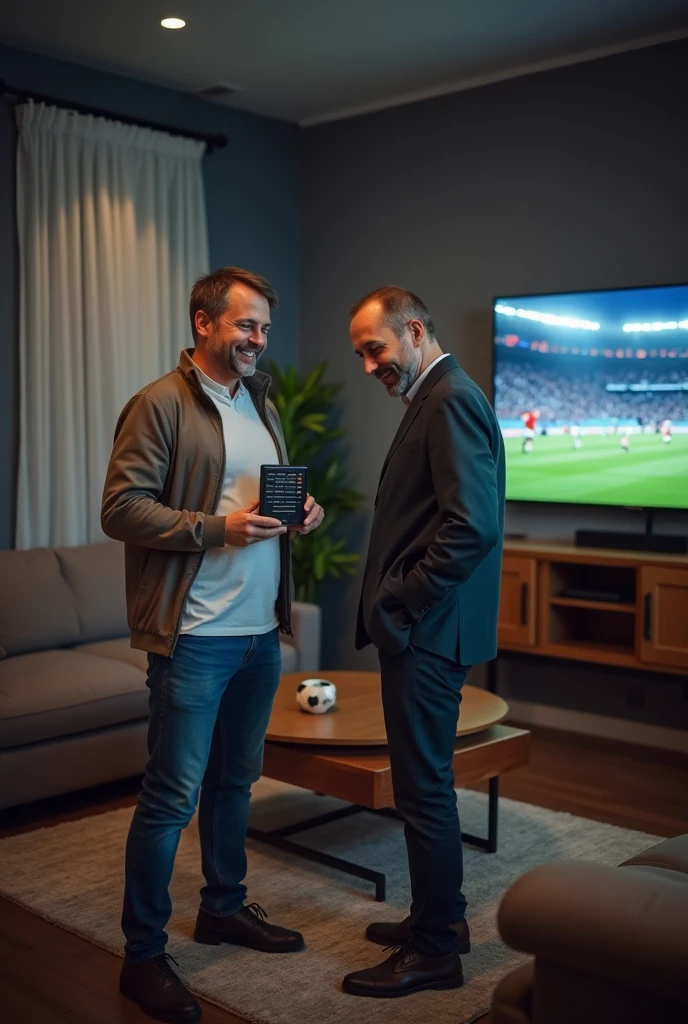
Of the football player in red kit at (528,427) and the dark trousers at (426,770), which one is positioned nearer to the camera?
the dark trousers at (426,770)

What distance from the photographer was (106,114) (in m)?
4.68

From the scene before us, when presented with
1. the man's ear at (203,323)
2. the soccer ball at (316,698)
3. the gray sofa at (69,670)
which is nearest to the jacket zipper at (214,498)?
the man's ear at (203,323)

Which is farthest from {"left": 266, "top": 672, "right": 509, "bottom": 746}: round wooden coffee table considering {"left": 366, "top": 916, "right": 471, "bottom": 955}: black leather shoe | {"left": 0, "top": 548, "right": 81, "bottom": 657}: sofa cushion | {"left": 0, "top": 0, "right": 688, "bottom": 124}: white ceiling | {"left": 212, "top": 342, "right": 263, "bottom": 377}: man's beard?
{"left": 0, "top": 0, "right": 688, "bottom": 124}: white ceiling

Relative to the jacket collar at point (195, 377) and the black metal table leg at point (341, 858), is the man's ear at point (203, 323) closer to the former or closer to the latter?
the jacket collar at point (195, 377)

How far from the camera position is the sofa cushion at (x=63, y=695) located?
3379 mm

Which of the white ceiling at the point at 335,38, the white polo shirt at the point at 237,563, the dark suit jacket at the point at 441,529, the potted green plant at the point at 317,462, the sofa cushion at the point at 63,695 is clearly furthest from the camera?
the potted green plant at the point at 317,462

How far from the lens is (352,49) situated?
4500 mm

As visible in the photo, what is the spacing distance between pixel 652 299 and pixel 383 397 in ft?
4.93

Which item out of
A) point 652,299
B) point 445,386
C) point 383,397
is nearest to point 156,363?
point 383,397

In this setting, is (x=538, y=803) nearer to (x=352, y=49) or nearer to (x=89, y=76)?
(x=352, y=49)

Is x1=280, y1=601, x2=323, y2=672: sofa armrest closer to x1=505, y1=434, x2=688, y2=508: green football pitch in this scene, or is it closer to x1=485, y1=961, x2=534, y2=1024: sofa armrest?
x1=505, y1=434, x2=688, y2=508: green football pitch

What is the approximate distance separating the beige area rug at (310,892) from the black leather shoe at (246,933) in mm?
21

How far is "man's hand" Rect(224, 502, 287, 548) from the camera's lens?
90.0 inches

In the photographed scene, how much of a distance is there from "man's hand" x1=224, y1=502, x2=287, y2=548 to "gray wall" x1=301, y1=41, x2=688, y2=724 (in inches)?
100
